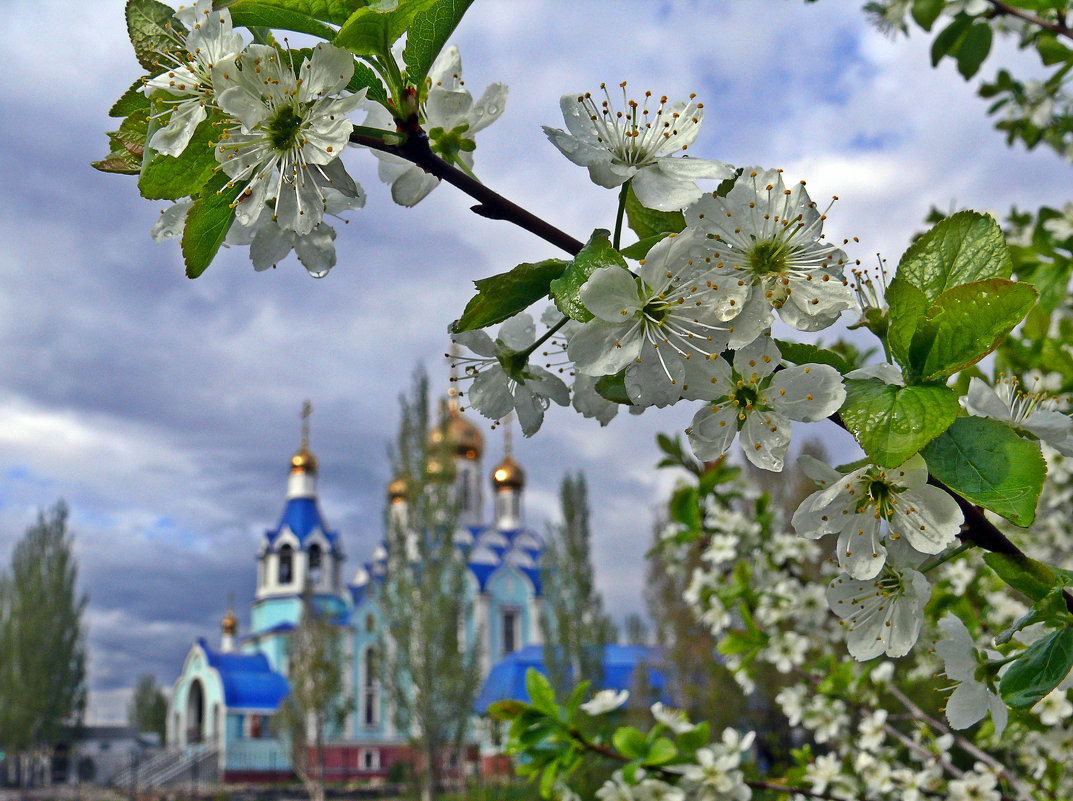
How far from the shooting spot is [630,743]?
5.82 ft

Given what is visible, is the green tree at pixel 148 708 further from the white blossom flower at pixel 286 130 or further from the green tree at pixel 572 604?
the white blossom flower at pixel 286 130

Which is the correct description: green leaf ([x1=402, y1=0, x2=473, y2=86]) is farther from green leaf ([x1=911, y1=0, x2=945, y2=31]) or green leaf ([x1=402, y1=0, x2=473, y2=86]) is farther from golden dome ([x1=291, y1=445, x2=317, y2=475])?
golden dome ([x1=291, y1=445, x2=317, y2=475])

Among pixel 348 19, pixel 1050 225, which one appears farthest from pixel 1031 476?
pixel 1050 225

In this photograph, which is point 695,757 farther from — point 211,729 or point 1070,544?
point 211,729

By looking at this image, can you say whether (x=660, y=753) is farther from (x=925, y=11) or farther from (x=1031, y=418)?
(x=925, y=11)

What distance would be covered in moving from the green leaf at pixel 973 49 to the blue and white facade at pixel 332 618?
22.4 m

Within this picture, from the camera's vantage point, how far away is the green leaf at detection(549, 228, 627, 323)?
787 millimetres

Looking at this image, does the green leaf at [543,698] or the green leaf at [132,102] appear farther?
the green leaf at [543,698]

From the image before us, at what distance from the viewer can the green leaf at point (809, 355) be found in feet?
2.76

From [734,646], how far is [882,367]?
1.74 m

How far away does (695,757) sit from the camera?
1923 millimetres

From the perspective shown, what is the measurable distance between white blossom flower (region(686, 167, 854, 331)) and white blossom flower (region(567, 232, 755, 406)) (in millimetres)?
33

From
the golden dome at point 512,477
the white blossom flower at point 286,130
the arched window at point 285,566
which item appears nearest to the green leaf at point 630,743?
the white blossom flower at point 286,130

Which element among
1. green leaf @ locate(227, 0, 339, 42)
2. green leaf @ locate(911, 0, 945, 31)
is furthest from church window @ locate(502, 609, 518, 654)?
green leaf @ locate(227, 0, 339, 42)
